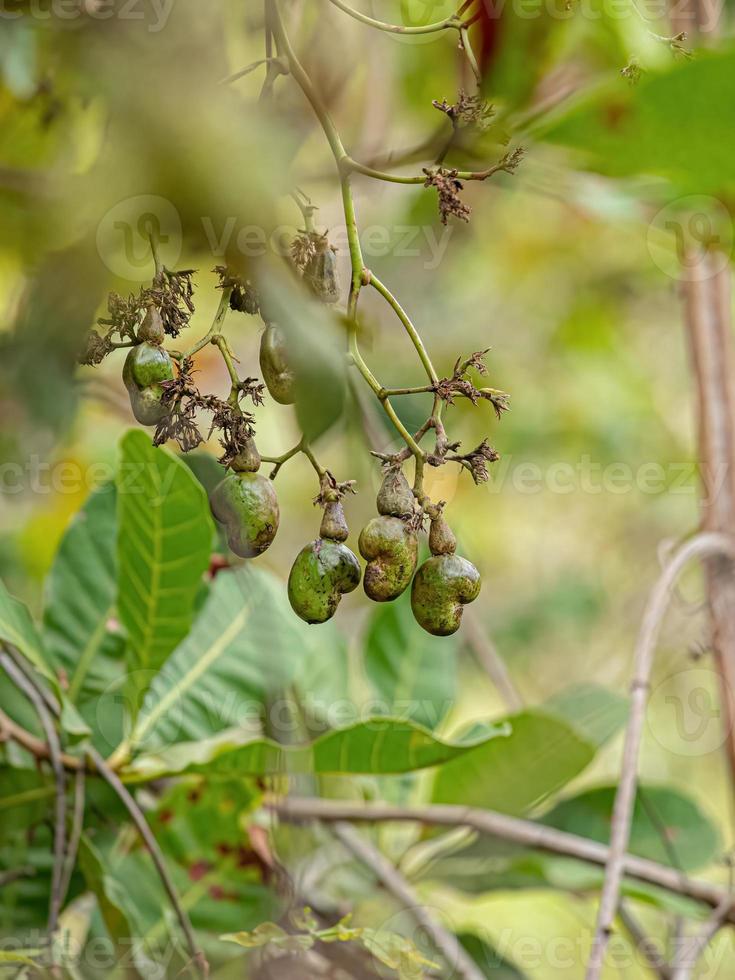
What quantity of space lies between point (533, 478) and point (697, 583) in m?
0.42

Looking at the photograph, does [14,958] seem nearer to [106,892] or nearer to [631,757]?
[106,892]

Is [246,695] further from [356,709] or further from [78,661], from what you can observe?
[356,709]

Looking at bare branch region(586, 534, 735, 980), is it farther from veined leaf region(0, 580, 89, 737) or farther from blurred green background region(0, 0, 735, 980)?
veined leaf region(0, 580, 89, 737)

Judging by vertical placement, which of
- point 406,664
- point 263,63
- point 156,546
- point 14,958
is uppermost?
point 263,63

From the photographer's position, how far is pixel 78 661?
1074 millimetres

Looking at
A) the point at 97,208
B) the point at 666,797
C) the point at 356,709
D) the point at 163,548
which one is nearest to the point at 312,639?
the point at 356,709

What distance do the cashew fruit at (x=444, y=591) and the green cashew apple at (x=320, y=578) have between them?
40 mm

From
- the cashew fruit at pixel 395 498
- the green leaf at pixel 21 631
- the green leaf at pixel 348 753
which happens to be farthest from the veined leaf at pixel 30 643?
the cashew fruit at pixel 395 498

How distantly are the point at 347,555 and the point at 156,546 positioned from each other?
423 millimetres

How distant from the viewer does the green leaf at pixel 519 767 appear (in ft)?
3.46

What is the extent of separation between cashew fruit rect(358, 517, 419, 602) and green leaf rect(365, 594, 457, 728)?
76 centimetres

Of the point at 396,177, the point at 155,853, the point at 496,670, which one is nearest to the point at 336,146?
the point at 396,177

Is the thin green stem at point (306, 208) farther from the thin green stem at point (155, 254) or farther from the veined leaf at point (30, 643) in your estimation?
the veined leaf at point (30, 643)

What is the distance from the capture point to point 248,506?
0.55 metres
